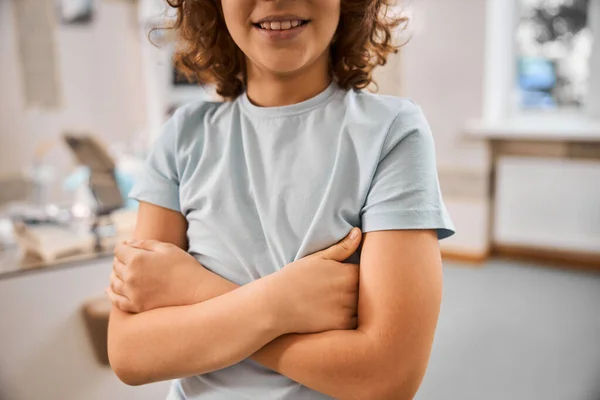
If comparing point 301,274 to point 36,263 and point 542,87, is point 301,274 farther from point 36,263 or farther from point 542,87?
point 542,87

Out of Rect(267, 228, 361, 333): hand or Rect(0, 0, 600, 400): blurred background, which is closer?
Rect(267, 228, 361, 333): hand

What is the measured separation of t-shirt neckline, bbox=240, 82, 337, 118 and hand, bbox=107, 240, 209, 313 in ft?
0.68

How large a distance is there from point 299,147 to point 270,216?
0.09m

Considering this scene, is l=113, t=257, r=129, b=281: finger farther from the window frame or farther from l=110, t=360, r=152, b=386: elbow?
the window frame

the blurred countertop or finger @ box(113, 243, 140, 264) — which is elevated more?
finger @ box(113, 243, 140, 264)

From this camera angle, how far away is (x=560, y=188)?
3.33 meters

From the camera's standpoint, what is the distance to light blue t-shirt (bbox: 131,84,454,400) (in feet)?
2.06

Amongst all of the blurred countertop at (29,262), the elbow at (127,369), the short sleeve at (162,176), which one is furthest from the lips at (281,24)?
the blurred countertop at (29,262)

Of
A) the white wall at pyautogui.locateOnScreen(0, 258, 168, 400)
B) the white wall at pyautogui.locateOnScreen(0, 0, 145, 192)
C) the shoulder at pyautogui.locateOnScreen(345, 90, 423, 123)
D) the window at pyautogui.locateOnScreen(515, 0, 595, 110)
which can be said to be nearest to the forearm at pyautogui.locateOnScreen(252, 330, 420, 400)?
A: the shoulder at pyautogui.locateOnScreen(345, 90, 423, 123)

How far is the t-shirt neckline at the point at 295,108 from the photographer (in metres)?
0.69

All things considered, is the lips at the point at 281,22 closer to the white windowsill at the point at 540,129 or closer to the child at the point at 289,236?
the child at the point at 289,236

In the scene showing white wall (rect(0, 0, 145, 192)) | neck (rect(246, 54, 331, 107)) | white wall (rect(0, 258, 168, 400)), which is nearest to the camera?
neck (rect(246, 54, 331, 107))

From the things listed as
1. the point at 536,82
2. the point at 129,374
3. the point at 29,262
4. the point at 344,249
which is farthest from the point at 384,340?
the point at 536,82

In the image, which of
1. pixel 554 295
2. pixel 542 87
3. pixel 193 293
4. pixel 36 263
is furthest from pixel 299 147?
pixel 542 87
